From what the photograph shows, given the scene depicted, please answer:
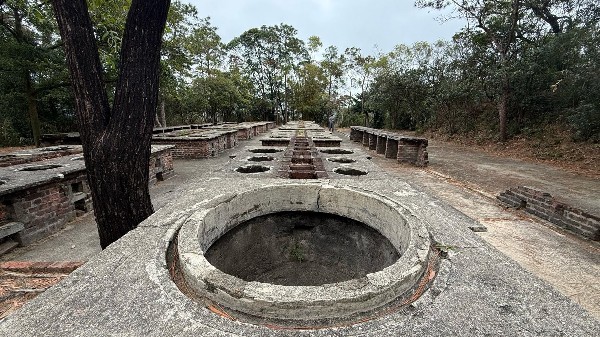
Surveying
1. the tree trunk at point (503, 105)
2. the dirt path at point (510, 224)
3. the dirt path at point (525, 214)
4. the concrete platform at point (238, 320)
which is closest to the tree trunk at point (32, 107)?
the dirt path at point (510, 224)

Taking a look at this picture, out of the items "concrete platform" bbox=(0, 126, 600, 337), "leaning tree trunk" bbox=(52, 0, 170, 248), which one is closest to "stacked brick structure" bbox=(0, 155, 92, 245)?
"leaning tree trunk" bbox=(52, 0, 170, 248)

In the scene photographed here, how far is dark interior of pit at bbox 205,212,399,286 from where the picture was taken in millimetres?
3354

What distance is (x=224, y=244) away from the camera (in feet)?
10.0

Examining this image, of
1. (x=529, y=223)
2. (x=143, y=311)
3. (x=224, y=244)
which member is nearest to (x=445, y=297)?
(x=143, y=311)

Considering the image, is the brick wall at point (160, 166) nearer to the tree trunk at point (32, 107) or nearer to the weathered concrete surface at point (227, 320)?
the weathered concrete surface at point (227, 320)

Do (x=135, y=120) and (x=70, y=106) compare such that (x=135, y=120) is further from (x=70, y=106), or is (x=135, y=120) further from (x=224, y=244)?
(x=70, y=106)

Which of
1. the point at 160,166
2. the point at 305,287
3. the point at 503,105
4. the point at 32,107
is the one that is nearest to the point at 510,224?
the point at 305,287

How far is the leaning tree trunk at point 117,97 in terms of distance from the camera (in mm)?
2316

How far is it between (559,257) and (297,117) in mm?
38671

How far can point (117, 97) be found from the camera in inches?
93.7

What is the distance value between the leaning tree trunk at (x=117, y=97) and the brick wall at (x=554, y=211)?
18.9ft

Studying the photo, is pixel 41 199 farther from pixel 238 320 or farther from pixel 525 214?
pixel 525 214

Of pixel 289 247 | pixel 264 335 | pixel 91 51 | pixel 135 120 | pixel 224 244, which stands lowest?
pixel 289 247

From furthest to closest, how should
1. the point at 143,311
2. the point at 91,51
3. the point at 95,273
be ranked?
the point at 91,51, the point at 95,273, the point at 143,311
